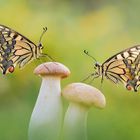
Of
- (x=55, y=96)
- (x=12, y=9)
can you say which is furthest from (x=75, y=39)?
(x=55, y=96)

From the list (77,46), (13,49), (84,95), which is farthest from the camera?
(77,46)

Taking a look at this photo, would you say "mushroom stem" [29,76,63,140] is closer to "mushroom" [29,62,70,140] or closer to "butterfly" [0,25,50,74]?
"mushroom" [29,62,70,140]

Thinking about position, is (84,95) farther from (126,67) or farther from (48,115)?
(126,67)

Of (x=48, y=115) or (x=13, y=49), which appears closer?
(x=48, y=115)

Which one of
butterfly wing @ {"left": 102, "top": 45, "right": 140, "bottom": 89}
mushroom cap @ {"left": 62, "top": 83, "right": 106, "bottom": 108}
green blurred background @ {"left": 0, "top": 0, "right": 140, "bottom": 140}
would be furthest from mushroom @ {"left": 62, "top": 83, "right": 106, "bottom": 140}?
green blurred background @ {"left": 0, "top": 0, "right": 140, "bottom": 140}

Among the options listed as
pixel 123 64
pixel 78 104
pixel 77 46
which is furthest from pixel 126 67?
pixel 77 46

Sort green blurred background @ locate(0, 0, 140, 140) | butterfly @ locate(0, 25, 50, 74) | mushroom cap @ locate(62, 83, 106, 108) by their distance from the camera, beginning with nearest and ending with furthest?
mushroom cap @ locate(62, 83, 106, 108) → butterfly @ locate(0, 25, 50, 74) → green blurred background @ locate(0, 0, 140, 140)

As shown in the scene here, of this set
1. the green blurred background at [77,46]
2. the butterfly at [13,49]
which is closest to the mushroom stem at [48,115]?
the butterfly at [13,49]

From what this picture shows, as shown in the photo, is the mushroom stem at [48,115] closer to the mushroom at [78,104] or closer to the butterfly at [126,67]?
the mushroom at [78,104]
